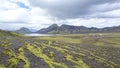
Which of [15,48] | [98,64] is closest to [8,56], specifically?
[15,48]

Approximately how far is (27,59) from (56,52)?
15088 mm

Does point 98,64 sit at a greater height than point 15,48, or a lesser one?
lesser

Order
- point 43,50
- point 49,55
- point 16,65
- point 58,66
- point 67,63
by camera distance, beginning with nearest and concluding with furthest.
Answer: point 16,65 < point 58,66 < point 67,63 < point 49,55 < point 43,50

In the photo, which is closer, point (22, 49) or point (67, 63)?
point (67, 63)

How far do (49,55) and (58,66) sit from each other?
408 inches

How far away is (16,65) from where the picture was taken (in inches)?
1966

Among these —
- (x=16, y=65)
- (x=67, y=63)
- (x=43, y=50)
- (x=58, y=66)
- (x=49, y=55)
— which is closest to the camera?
(x=16, y=65)

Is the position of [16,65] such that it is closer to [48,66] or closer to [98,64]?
[48,66]

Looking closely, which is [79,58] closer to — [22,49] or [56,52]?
[56,52]

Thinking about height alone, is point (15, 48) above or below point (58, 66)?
above

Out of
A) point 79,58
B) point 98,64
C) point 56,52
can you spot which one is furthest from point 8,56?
point 98,64

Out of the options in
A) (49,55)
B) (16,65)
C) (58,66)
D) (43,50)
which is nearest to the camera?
(16,65)

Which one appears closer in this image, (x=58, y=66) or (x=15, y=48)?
(x=58, y=66)

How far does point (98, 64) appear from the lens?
64.0m
